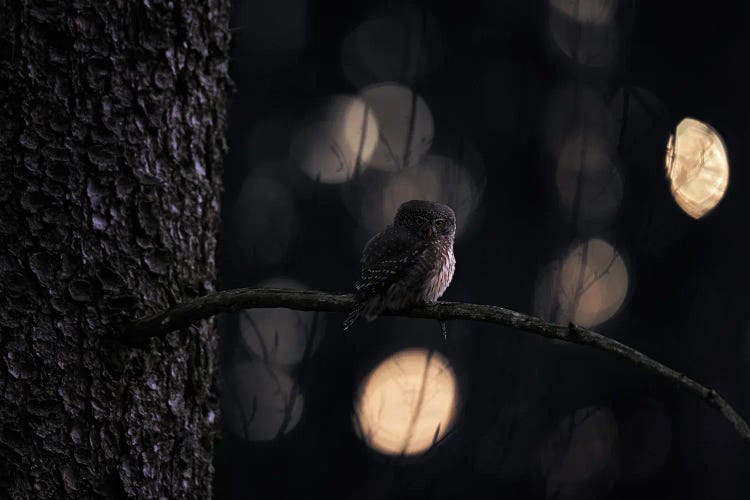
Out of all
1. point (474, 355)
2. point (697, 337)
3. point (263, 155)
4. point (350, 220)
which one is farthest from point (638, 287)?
point (263, 155)

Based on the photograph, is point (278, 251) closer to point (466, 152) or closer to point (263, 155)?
point (263, 155)

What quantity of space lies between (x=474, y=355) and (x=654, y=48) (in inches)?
171

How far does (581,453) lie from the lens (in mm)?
8945

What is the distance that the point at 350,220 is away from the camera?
11.0 m

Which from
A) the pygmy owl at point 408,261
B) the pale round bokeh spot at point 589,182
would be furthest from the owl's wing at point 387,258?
the pale round bokeh spot at point 589,182

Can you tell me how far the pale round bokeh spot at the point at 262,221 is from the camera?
10.7 m

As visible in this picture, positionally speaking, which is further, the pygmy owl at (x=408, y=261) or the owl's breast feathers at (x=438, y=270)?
the owl's breast feathers at (x=438, y=270)

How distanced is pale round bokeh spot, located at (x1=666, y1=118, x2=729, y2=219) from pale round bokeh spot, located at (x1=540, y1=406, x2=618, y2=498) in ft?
9.24

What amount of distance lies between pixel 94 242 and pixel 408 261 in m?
1.95

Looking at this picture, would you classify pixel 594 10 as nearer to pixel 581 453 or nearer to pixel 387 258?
pixel 581 453

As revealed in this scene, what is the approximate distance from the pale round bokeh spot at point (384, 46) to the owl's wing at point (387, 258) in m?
6.99

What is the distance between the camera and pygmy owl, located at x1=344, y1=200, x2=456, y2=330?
12.7 ft

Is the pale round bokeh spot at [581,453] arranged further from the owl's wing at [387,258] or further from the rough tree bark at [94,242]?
the rough tree bark at [94,242]

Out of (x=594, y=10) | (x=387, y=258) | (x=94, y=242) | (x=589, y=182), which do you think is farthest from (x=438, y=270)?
(x=594, y=10)
